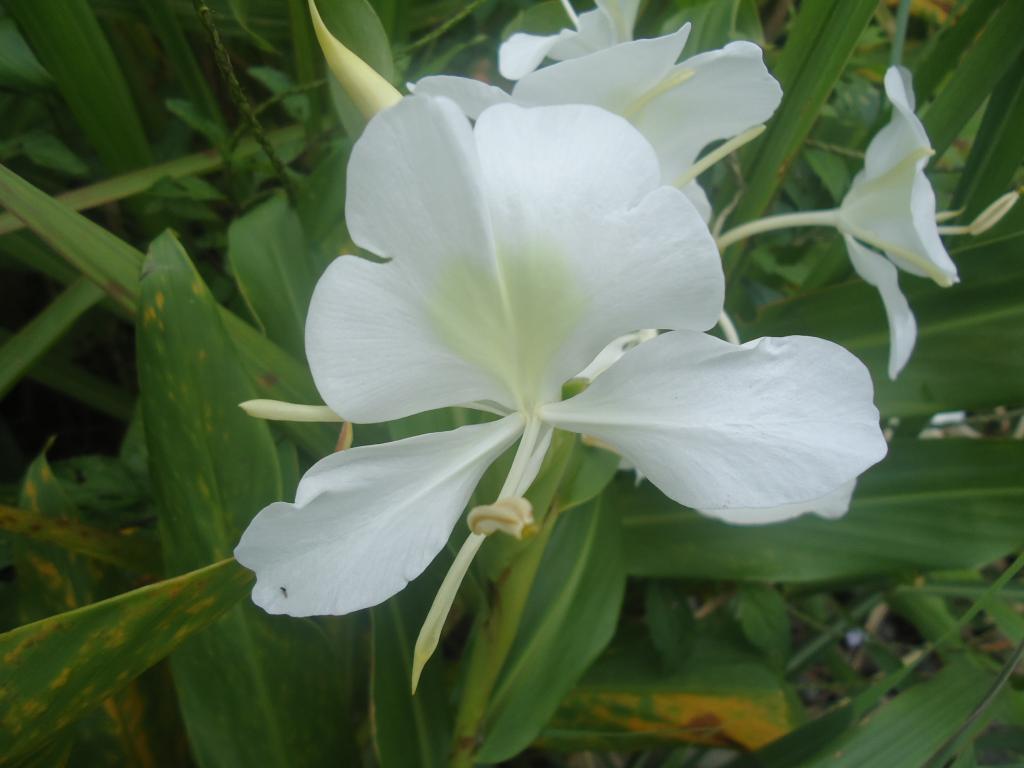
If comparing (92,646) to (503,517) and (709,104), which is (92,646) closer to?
(503,517)

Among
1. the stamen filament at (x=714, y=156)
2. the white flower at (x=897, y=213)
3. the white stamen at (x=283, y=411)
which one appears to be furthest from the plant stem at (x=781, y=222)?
the white stamen at (x=283, y=411)

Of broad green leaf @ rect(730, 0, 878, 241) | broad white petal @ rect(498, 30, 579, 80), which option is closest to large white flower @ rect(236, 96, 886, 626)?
broad white petal @ rect(498, 30, 579, 80)

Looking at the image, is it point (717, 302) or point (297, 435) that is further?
point (297, 435)

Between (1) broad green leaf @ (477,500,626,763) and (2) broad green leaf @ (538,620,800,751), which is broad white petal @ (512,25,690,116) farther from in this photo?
(2) broad green leaf @ (538,620,800,751)

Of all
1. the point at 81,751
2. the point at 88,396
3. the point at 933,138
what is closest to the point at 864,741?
the point at 933,138

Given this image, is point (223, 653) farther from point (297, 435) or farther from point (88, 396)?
point (88, 396)

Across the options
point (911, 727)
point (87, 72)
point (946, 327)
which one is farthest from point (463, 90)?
point (911, 727)
